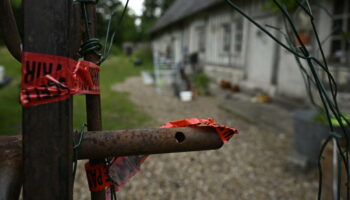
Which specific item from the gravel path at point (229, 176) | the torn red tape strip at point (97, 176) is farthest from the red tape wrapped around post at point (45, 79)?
the gravel path at point (229, 176)

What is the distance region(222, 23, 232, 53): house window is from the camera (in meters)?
9.31

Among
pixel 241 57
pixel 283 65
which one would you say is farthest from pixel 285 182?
pixel 241 57

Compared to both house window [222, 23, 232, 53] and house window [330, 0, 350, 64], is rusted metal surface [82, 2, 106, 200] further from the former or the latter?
house window [222, 23, 232, 53]

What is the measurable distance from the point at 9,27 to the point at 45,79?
22 cm

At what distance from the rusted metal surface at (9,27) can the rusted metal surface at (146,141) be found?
32 centimetres

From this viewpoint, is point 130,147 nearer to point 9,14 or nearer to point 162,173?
point 9,14

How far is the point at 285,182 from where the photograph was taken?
3.13 metres

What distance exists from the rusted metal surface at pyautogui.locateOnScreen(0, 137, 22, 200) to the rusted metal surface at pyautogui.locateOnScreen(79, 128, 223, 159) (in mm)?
159

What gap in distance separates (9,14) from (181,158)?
10.7 feet

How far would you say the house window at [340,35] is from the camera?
4820 mm

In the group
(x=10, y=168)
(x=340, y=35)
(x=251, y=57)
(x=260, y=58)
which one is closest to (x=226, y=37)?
(x=251, y=57)

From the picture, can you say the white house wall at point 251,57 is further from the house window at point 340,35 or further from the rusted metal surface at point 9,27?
the rusted metal surface at point 9,27

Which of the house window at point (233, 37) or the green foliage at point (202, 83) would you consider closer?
the green foliage at point (202, 83)

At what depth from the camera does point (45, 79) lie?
667 mm
